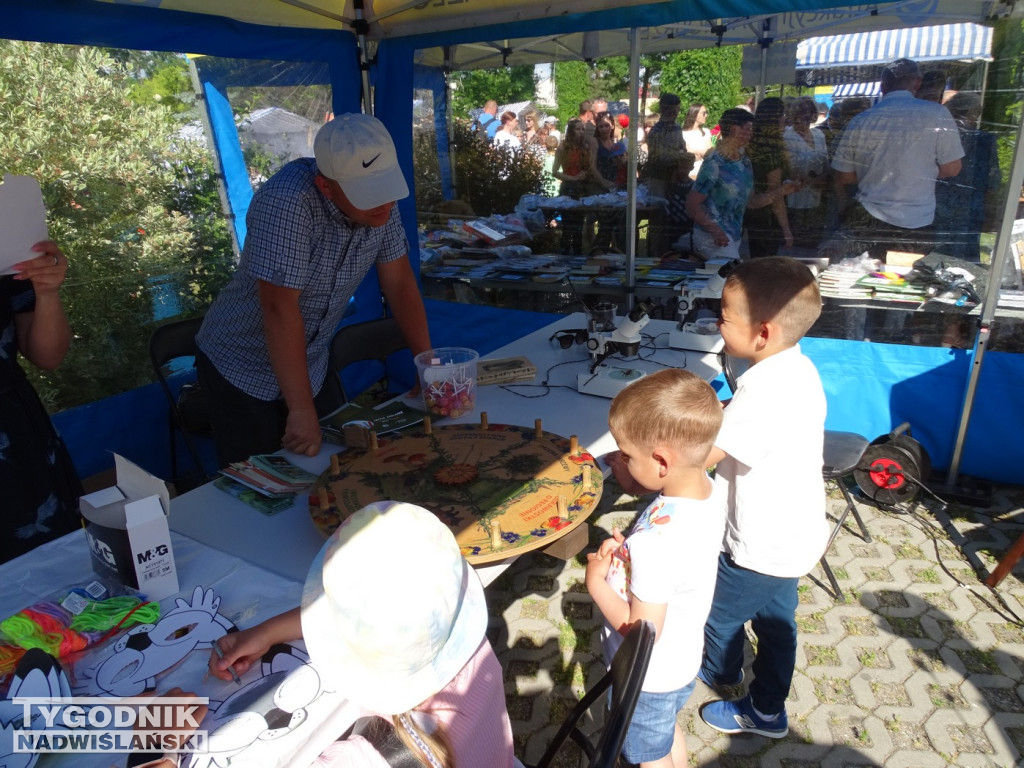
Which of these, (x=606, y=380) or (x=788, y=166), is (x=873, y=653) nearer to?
(x=606, y=380)

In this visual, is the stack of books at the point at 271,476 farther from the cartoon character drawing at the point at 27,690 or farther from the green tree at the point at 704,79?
the green tree at the point at 704,79

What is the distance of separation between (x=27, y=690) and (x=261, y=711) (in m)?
0.35

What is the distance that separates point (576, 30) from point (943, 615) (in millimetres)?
3178

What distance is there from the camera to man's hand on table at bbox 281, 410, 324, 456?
2045 millimetres

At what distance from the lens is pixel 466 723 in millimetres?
1043

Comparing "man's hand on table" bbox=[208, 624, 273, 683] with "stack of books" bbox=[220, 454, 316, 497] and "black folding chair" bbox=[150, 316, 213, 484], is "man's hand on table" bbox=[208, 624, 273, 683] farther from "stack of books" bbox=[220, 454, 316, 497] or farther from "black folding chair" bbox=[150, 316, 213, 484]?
"black folding chair" bbox=[150, 316, 213, 484]

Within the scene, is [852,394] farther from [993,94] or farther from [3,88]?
[3,88]

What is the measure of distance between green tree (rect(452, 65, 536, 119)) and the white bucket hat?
12.5ft

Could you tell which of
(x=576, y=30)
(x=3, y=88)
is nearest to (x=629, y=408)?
(x=576, y=30)

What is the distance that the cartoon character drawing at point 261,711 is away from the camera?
39.5 inches

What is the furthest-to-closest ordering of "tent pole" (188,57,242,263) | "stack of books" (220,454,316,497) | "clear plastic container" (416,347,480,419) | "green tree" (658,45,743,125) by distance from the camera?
1. "green tree" (658,45,743,125)
2. "tent pole" (188,57,242,263)
3. "clear plastic container" (416,347,480,419)
4. "stack of books" (220,454,316,497)

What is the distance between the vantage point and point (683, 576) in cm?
136

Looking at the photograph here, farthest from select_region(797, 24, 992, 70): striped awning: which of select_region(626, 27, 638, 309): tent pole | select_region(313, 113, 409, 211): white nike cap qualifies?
select_region(313, 113, 409, 211): white nike cap

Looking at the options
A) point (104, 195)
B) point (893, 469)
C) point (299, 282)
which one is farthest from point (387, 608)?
point (104, 195)
